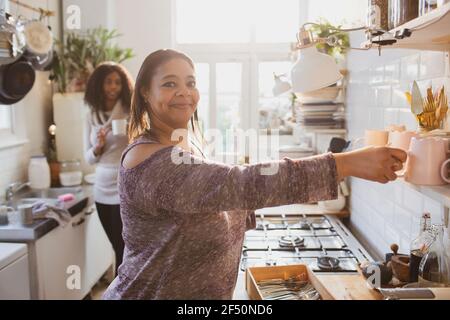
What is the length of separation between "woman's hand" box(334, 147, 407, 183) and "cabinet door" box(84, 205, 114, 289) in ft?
6.23

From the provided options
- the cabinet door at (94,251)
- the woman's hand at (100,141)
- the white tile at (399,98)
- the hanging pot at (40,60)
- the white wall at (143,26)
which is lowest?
the cabinet door at (94,251)

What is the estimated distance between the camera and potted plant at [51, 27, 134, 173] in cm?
278

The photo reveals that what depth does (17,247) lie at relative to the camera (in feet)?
5.49

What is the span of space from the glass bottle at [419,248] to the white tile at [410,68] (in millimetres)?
415

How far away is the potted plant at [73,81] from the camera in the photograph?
2777 millimetres

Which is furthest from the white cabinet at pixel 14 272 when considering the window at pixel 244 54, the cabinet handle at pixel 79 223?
the window at pixel 244 54

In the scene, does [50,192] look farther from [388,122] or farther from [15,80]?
[388,122]

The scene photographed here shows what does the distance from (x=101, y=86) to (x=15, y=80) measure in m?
0.42

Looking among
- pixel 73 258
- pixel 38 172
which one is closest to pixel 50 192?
pixel 38 172

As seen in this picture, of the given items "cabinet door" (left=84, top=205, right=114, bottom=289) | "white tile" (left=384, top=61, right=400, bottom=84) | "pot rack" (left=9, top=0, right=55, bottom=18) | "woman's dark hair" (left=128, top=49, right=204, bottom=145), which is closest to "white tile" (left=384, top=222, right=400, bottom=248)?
"white tile" (left=384, top=61, right=400, bottom=84)

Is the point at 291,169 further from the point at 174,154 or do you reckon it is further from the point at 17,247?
the point at 17,247

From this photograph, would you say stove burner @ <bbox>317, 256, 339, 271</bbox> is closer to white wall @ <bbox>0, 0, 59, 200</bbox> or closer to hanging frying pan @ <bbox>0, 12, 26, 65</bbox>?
hanging frying pan @ <bbox>0, 12, 26, 65</bbox>

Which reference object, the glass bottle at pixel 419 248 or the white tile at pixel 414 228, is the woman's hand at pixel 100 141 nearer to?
the white tile at pixel 414 228

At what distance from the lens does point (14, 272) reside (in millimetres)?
1623
